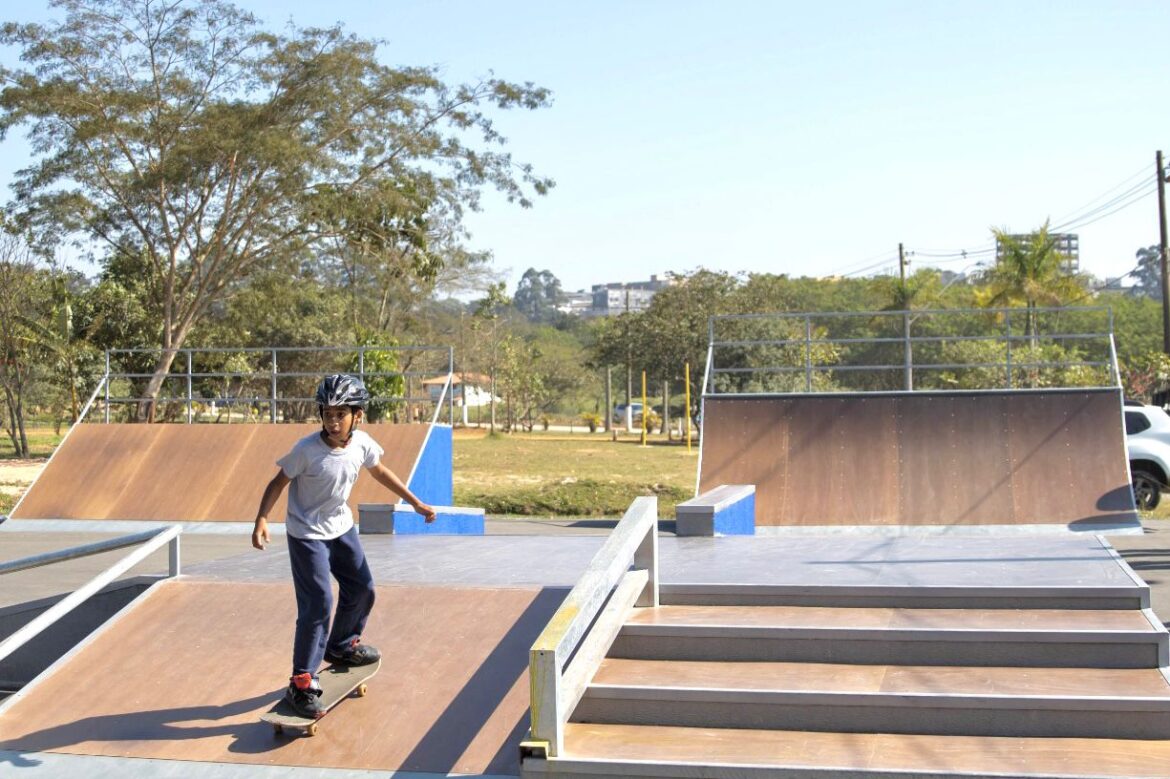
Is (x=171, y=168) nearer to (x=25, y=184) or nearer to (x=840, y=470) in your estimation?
(x=25, y=184)

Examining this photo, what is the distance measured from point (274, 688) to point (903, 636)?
310 cm

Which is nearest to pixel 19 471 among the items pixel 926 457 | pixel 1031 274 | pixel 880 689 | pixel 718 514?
pixel 926 457

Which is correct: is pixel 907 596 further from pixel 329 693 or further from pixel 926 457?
pixel 926 457

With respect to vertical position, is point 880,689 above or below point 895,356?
below

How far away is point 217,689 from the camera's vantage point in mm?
5961

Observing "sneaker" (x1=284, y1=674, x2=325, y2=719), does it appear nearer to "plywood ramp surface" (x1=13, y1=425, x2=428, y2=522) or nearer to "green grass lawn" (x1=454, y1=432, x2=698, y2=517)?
"plywood ramp surface" (x1=13, y1=425, x2=428, y2=522)

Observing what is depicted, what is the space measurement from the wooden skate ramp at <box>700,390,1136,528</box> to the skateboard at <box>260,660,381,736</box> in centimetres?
854

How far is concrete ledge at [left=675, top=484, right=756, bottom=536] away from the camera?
29.6ft

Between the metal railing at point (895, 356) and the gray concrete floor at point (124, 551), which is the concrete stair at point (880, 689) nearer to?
the gray concrete floor at point (124, 551)

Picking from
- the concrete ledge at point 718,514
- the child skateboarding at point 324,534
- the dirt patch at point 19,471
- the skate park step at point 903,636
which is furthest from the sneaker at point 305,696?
the dirt patch at point 19,471

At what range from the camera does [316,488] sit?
218 inches

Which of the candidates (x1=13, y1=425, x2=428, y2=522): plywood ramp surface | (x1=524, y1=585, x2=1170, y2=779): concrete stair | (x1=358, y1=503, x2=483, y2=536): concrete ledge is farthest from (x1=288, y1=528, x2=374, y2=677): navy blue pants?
(x1=13, y1=425, x2=428, y2=522): plywood ramp surface

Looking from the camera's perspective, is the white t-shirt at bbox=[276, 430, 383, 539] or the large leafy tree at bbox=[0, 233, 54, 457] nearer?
the white t-shirt at bbox=[276, 430, 383, 539]

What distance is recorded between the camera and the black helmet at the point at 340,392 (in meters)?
5.55
